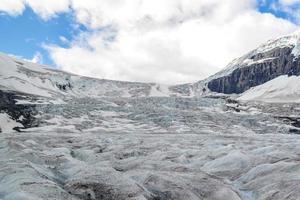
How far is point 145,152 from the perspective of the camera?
45.3m

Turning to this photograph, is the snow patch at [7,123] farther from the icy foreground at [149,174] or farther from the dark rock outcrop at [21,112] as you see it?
the icy foreground at [149,174]

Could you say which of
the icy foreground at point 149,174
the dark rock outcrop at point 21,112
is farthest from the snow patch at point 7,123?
the icy foreground at point 149,174

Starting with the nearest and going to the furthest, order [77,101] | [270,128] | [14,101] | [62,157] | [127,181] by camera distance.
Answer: [127,181]
[62,157]
[270,128]
[14,101]
[77,101]

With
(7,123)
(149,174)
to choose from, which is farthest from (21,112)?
(149,174)

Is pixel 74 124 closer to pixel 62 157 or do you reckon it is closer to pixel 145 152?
pixel 145 152

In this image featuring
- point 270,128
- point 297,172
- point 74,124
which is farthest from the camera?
point 270,128

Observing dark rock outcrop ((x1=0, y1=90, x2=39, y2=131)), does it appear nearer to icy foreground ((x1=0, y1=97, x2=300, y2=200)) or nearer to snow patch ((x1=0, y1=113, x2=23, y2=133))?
snow patch ((x1=0, y1=113, x2=23, y2=133))

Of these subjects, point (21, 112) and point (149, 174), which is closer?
point (149, 174)

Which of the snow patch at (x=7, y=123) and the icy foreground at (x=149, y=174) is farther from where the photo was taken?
the snow patch at (x=7, y=123)

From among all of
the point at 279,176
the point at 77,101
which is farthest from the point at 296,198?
the point at 77,101

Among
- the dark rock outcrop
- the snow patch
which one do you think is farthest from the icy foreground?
the dark rock outcrop

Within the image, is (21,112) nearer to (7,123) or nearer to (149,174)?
(7,123)

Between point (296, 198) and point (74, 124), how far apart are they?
90.8 meters

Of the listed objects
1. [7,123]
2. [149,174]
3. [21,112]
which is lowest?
[7,123]
